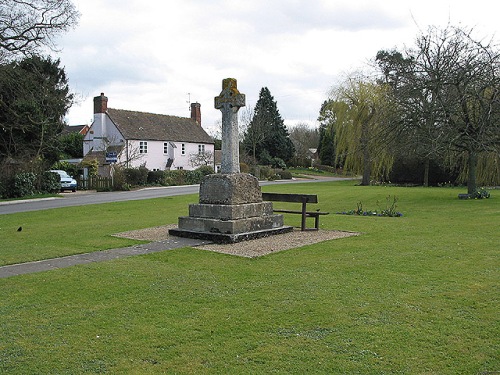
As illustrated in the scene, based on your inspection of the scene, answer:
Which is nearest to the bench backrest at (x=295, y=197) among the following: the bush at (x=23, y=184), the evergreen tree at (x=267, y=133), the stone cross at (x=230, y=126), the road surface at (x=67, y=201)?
the stone cross at (x=230, y=126)

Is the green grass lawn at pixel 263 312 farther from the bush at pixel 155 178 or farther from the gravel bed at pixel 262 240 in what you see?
the bush at pixel 155 178

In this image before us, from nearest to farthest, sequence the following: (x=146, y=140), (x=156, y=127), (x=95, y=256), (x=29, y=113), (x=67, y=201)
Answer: (x=95, y=256) → (x=67, y=201) → (x=29, y=113) → (x=146, y=140) → (x=156, y=127)

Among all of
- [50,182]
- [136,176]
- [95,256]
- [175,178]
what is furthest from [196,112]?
[95,256]

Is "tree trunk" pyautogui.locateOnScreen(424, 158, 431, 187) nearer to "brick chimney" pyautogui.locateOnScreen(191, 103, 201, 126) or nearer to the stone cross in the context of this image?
"brick chimney" pyautogui.locateOnScreen(191, 103, 201, 126)

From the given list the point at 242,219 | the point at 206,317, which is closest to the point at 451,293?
the point at 206,317

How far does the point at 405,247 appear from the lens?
10.1 m

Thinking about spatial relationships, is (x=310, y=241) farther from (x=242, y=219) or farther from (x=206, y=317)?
(x=206, y=317)

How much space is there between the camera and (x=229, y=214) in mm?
11477

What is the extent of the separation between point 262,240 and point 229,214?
3.28 ft

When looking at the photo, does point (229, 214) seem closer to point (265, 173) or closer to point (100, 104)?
point (100, 104)

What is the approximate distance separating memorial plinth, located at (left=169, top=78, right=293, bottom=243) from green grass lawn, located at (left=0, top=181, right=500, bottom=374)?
1480 millimetres

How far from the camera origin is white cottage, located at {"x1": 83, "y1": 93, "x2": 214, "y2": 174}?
51.5 metres

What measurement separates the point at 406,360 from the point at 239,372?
1.54 meters

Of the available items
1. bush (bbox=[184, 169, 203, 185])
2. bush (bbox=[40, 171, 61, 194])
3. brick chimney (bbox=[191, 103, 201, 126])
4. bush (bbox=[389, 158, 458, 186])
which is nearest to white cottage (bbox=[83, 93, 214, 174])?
brick chimney (bbox=[191, 103, 201, 126])
